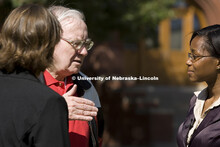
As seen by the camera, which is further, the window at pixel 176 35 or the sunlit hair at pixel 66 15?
the window at pixel 176 35

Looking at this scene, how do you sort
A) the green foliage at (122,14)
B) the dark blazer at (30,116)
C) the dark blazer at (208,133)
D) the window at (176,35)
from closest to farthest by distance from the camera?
1. the dark blazer at (30,116)
2. the dark blazer at (208,133)
3. the green foliage at (122,14)
4. the window at (176,35)

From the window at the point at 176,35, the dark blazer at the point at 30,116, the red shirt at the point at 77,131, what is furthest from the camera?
the window at the point at 176,35

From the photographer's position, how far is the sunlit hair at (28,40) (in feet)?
5.16

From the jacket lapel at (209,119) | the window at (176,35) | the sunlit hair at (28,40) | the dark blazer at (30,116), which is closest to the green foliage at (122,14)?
the jacket lapel at (209,119)

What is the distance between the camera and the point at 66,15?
2346 mm

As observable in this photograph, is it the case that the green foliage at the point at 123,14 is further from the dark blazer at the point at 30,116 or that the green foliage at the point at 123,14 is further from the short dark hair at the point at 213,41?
the dark blazer at the point at 30,116

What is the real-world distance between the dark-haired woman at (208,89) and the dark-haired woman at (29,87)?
2.84 ft

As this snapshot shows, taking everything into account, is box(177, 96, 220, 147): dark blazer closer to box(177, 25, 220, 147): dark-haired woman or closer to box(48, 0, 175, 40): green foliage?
box(177, 25, 220, 147): dark-haired woman

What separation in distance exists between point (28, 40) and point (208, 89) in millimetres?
1196

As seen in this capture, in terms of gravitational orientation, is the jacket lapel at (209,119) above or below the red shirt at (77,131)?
above

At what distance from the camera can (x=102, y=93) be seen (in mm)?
7496

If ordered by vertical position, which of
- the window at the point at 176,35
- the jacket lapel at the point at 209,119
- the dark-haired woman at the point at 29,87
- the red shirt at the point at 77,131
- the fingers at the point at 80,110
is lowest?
the window at the point at 176,35

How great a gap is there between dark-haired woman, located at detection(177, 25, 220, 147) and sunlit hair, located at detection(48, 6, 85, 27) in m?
0.72

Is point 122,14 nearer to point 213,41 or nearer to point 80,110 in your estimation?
point 213,41
